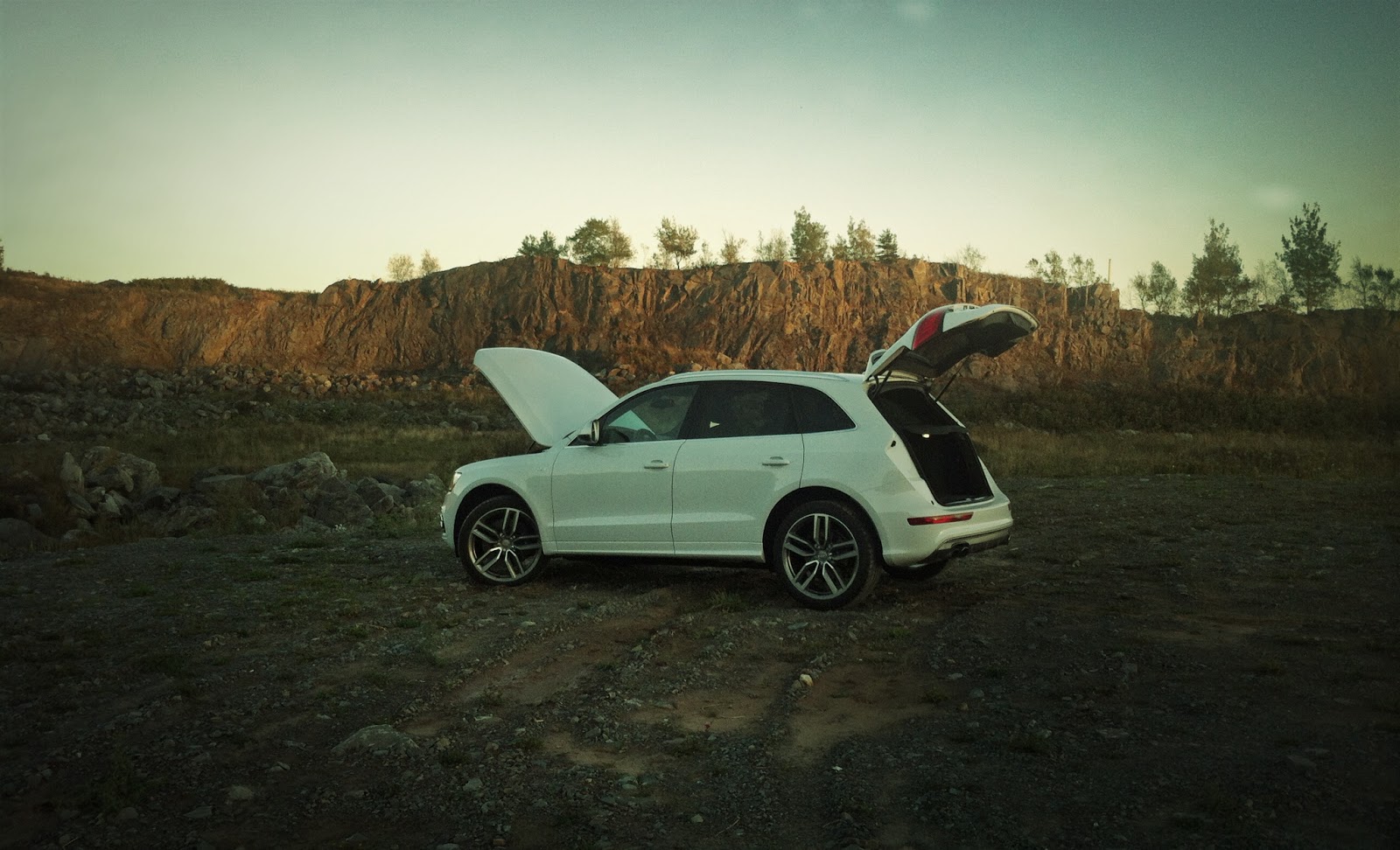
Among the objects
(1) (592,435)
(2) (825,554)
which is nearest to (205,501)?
(1) (592,435)

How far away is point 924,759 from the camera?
4.77 m

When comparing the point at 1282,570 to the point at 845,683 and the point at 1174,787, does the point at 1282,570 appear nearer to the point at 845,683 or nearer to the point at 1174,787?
the point at 845,683

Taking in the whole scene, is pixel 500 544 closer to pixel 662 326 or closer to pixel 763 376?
pixel 763 376

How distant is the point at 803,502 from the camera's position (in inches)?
317

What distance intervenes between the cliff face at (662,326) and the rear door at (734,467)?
52472 mm

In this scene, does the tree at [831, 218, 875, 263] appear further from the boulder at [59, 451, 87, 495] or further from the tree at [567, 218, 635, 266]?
the boulder at [59, 451, 87, 495]

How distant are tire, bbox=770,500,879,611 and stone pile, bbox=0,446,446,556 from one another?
34.3 feet

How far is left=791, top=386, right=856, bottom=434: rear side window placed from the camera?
8.02 meters

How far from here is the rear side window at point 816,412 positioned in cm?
802

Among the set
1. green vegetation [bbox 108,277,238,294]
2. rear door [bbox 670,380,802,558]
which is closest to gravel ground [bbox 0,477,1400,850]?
rear door [bbox 670,380,802,558]

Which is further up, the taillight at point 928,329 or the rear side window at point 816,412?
the taillight at point 928,329

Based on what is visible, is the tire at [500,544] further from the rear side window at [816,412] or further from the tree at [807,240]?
the tree at [807,240]

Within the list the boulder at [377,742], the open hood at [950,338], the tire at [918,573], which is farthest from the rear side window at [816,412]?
the boulder at [377,742]

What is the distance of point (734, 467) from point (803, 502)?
2.01 feet
